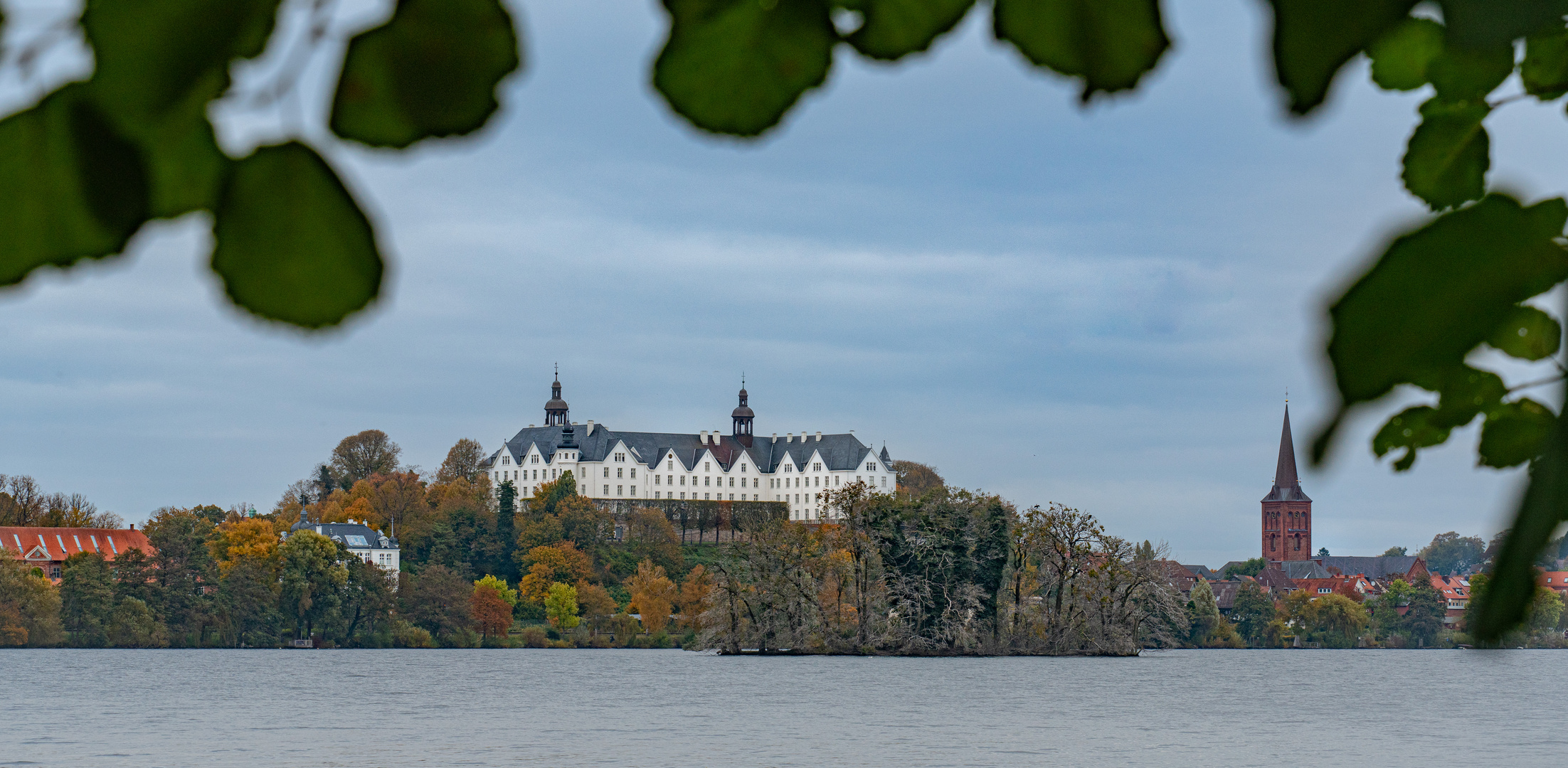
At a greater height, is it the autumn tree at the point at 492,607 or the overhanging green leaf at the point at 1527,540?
the overhanging green leaf at the point at 1527,540

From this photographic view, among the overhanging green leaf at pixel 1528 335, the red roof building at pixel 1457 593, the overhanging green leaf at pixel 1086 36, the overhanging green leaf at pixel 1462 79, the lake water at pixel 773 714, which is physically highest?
the overhanging green leaf at pixel 1462 79

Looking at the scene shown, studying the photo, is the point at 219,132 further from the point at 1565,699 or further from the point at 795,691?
the point at 1565,699

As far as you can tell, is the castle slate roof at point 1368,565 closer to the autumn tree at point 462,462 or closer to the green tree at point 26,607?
the autumn tree at point 462,462

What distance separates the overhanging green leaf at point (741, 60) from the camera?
68 centimetres

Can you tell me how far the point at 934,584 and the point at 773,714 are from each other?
18.3m

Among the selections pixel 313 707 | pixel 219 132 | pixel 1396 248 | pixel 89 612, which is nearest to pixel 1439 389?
pixel 1396 248

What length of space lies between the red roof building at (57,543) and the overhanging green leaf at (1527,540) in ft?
325

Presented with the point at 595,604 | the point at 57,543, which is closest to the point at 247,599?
the point at 595,604

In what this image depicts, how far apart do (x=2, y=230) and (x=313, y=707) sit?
175 feet

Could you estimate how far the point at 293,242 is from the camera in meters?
0.60

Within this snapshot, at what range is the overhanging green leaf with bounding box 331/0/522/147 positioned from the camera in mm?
598

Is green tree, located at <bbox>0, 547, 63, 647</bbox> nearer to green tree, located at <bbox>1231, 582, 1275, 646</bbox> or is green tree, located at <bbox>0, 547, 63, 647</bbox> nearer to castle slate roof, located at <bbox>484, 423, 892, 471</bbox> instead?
castle slate roof, located at <bbox>484, 423, 892, 471</bbox>

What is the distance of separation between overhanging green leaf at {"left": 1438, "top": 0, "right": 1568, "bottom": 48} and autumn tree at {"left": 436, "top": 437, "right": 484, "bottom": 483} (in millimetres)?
123085

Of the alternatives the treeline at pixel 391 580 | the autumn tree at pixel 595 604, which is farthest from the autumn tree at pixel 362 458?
the autumn tree at pixel 595 604
